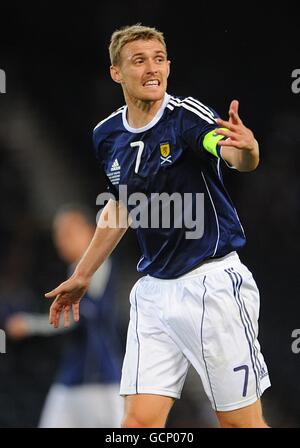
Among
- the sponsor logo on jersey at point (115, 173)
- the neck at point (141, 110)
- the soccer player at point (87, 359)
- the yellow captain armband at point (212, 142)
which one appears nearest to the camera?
the yellow captain armband at point (212, 142)

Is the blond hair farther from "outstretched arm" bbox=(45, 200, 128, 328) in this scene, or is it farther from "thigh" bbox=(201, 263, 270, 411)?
"thigh" bbox=(201, 263, 270, 411)

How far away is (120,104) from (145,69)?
2682 mm

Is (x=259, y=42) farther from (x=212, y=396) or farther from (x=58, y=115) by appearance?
(x=212, y=396)

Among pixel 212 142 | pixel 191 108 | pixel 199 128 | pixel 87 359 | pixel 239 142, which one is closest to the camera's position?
pixel 239 142

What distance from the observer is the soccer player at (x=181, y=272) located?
3.85m

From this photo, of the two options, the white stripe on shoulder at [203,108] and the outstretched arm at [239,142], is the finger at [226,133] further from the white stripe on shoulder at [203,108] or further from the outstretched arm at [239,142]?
the white stripe on shoulder at [203,108]

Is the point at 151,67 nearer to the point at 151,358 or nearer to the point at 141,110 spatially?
the point at 141,110

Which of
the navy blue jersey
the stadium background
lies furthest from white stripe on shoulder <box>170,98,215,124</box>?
the stadium background

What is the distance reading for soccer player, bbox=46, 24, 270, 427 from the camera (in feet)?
12.6

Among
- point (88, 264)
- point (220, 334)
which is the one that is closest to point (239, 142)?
point (220, 334)

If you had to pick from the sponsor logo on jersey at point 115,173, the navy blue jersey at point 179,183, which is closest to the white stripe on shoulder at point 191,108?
the navy blue jersey at point 179,183

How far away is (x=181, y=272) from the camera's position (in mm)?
3949

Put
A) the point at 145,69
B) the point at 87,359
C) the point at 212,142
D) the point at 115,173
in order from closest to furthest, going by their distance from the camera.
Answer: the point at 212,142
the point at 145,69
the point at 115,173
the point at 87,359

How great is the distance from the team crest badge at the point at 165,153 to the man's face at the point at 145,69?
0.22m
